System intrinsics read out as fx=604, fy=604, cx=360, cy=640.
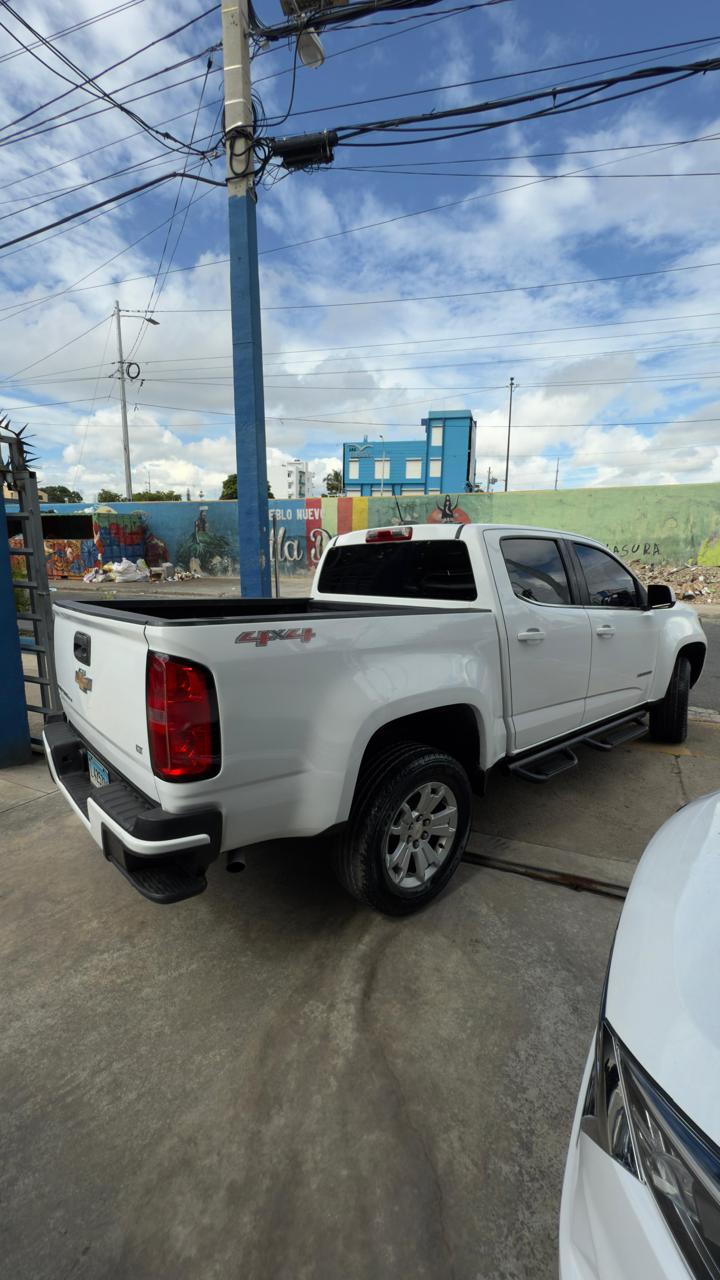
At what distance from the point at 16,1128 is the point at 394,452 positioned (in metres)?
47.7

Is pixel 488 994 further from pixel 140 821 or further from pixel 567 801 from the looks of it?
pixel 567 801

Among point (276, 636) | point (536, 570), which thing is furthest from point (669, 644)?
point (276, 636)

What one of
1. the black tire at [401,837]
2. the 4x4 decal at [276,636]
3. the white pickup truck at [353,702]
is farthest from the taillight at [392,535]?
the 4x4 decal at [276,636]

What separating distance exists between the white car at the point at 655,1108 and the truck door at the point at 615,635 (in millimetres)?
2730

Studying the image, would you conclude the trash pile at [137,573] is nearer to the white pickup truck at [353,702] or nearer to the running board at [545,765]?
the white pickup truck at [353,702]

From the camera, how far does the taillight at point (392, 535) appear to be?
3.63 meters

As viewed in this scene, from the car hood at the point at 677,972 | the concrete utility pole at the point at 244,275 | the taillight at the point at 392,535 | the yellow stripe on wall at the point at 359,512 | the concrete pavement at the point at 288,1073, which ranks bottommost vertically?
the concrete pavement at the point at 288,1073

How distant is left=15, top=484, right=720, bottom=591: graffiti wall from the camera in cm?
1819

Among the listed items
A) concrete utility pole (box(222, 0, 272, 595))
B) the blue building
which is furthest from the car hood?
the blue building

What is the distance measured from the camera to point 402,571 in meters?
3.73

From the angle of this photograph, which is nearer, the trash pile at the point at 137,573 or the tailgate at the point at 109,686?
the tailgate at the point at 109,686

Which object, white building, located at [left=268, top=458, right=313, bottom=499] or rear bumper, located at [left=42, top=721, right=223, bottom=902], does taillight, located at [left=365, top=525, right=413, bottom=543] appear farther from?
white building, located at [left=268, top=458, right=313, bottom=499]

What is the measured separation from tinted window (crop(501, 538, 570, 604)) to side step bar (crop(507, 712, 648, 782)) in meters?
0.89

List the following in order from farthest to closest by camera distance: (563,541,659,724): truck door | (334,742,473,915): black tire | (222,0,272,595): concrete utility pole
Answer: (222,0,272,595): concrete utility pole → (563,541,659,724): truck door → (334,742,473,915): black tire
